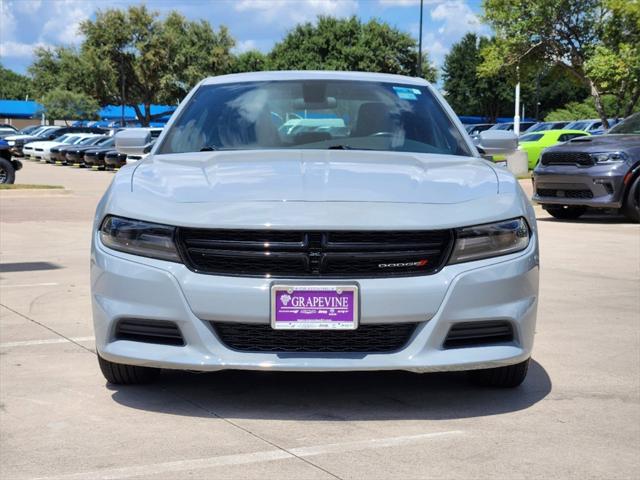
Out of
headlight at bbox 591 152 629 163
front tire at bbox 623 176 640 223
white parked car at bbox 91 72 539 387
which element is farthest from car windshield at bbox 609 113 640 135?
white parked car at bbox 91 72 539 387

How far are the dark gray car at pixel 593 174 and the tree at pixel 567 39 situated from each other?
2028cm

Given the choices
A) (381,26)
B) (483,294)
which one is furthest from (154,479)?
(381,26)

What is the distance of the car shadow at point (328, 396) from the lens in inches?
182

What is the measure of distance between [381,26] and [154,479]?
69.5 m

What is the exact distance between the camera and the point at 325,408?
4.70m

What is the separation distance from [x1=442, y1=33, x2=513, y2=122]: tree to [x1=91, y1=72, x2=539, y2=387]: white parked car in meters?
81.5

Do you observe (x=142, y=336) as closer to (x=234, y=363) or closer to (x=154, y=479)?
(x=234, y=363)

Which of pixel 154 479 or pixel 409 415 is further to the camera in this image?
pixel 409 415

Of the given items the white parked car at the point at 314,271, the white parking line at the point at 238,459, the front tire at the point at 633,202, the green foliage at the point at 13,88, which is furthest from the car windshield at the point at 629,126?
the green foliage at the point at 13,88

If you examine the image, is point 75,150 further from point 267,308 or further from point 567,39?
point 267,308

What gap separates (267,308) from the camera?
4227 mm

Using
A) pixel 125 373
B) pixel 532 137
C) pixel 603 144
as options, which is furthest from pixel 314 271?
pixel 532 137

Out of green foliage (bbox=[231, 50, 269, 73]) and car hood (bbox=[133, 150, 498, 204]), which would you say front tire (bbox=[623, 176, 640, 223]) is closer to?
car hood (bbox=[133, 150, 498, 204])

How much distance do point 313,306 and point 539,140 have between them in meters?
30.3
